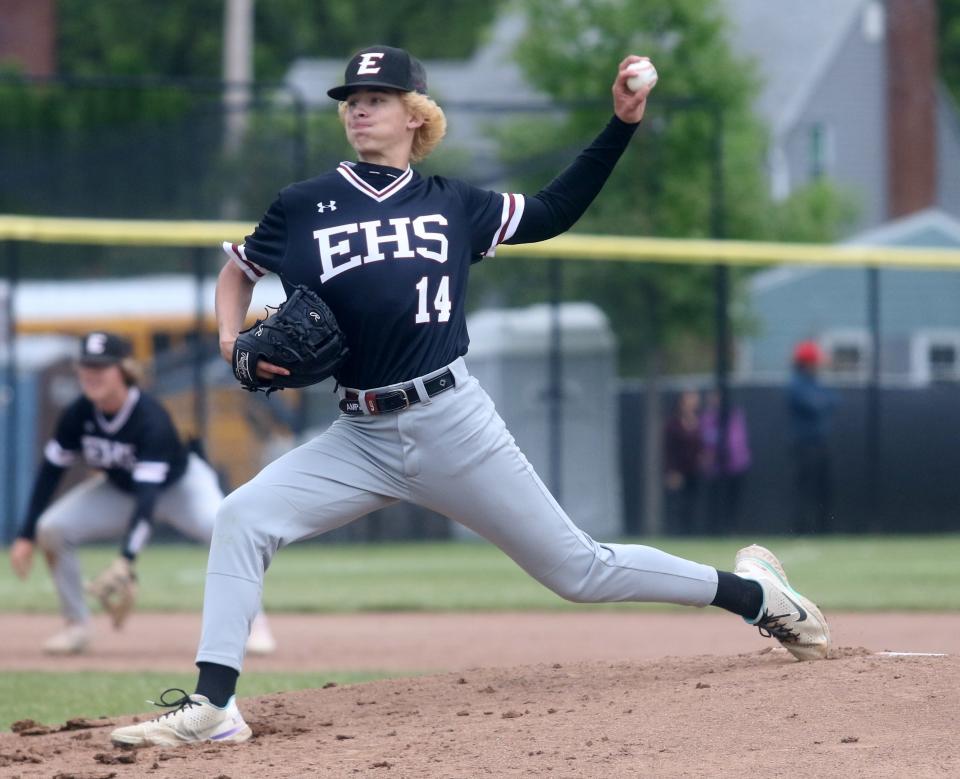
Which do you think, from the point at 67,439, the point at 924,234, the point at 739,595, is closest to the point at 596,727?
the point at 739,595

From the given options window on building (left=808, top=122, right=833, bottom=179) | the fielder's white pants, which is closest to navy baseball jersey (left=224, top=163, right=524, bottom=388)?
the fielder's white pants

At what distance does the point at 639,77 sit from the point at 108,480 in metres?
3.78

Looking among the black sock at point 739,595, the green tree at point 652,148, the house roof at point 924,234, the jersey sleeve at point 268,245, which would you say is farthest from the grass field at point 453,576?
the house roof at point 924,234

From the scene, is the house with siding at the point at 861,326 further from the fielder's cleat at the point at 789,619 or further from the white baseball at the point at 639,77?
the white baseball at the point at 639,77

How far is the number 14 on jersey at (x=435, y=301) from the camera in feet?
13.2

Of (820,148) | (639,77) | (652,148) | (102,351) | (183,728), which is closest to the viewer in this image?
(183,728)

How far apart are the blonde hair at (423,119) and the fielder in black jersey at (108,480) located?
2721 millimetres

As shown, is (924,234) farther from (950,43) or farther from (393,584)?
(393,584)

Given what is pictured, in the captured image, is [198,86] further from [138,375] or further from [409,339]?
[409,339]

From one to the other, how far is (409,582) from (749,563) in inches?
229

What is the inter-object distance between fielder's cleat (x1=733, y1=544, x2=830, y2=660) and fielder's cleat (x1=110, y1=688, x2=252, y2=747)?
1.57 meters

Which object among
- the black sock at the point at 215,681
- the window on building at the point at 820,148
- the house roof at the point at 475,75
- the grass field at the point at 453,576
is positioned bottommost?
the grass field at the point at 453,576

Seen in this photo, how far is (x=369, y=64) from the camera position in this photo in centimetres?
409

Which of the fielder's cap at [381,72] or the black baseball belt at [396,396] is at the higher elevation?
the fielder's cap at [381,72]
